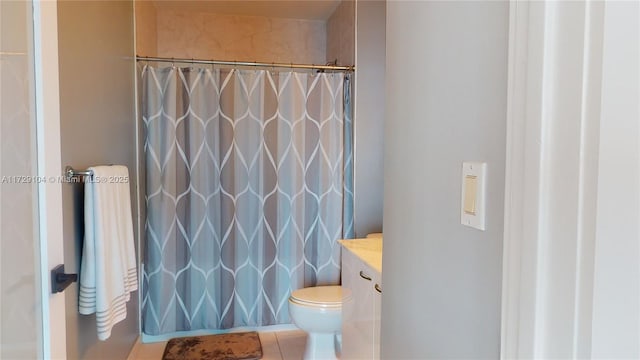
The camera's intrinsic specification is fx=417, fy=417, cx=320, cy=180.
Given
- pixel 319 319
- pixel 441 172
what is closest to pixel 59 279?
pixel 441 172

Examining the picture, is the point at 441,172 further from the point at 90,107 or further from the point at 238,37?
the point at 238,37

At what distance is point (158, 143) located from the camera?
101 inches

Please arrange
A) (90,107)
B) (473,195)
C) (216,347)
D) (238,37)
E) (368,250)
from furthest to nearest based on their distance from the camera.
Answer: (238,37)
(216,347)
(368,250)
(90,107)
(473,195)

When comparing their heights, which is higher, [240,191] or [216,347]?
[240,191]

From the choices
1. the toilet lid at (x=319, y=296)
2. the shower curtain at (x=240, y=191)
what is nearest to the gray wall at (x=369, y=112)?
the shower curtain at (x=240, y=191)

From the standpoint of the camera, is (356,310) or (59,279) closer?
(59,279)

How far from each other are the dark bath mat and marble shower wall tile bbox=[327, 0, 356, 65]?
1.96 m

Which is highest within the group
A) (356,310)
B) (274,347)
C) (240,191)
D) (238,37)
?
(238,37)

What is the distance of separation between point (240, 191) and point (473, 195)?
2.19 m

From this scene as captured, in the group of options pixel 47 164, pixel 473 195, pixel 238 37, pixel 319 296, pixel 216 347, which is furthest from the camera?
pixel 238 37

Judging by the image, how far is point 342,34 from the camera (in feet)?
9.75

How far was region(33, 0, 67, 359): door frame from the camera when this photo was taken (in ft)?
3.69

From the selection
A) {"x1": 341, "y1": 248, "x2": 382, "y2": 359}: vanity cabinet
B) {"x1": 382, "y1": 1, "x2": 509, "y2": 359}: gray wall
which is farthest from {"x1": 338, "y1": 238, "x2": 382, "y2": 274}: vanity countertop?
{"x1": 382, "y1": 1, "x2": 509, "y2": 359}: gray wall

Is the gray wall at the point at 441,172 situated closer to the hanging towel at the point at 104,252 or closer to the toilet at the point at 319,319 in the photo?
the hanging towel at the point at 104,252
